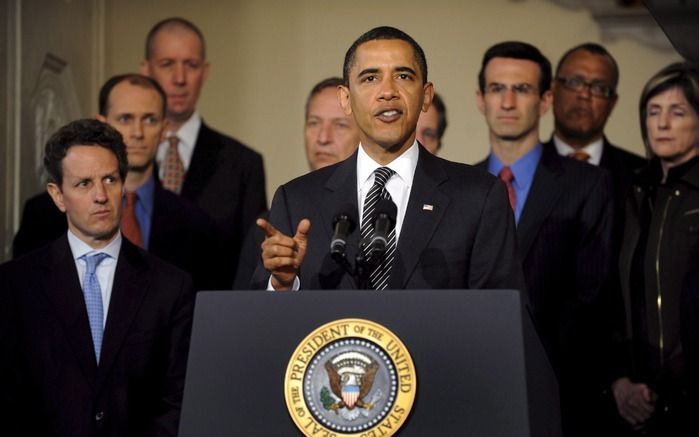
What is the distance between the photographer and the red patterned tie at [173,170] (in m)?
4.88

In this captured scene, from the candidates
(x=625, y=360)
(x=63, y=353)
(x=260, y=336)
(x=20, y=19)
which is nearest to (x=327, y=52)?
(x=20, y=19)

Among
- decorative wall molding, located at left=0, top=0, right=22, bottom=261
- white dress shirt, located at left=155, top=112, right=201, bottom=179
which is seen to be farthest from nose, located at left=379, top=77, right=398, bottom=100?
decorative wall molding, located at left=0, top=0, right=22, bottom=261

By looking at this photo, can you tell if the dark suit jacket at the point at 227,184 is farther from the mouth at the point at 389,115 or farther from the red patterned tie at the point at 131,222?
the mouth at the point at 389,115

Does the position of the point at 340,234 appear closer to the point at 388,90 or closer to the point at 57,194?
the point at 388,90

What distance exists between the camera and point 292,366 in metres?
2.02

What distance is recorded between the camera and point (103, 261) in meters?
3.31

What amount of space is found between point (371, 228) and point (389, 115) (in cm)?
26

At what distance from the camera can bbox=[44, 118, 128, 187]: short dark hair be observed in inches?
135

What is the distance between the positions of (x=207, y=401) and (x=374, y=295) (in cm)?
34

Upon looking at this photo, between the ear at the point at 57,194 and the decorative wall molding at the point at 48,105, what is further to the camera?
the decorative wall molding at the point at 48,105

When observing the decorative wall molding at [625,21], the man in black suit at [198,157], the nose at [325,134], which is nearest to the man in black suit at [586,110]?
the nose at [325,134]

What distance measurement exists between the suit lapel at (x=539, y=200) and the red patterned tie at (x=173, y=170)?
61.9 inches

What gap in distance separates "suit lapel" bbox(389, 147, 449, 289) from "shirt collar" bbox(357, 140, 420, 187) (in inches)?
0.6

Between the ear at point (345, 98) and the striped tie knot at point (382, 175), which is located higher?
the ear at point (345, 98)
